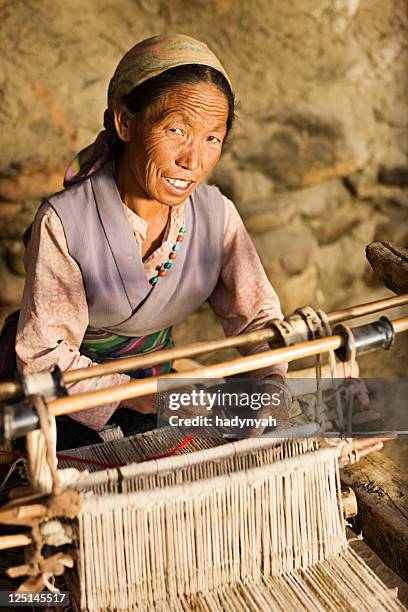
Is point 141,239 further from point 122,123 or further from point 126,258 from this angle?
point 122,123

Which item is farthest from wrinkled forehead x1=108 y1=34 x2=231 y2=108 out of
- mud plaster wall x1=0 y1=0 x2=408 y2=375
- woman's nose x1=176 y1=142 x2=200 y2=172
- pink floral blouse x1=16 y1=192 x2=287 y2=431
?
mud plaster wall x1=0 y1=0 x2=408 y2=375

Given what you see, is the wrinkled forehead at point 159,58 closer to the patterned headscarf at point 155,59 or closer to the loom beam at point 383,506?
the patterned headscarf at point 155,59

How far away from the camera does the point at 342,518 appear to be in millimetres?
1229

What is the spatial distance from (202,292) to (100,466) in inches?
23.7

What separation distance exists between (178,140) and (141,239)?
A: 0.28 meters

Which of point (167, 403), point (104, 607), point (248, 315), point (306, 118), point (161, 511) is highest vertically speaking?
point (306, 118)

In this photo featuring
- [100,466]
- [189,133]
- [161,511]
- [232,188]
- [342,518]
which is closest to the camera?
[161,511]

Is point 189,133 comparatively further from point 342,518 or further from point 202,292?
point 342,518

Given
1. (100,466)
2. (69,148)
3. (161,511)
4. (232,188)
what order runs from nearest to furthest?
(161,511) < (100,466) < (69,148) < (232,188)

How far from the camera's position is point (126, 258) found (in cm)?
166

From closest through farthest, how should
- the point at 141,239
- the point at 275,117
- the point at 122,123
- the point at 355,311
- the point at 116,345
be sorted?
the point at 355,311 < the point at 122,123 < the point at 141,239 < the point at 116,345 < the point at 275,117

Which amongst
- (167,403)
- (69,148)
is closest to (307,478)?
(167,403)

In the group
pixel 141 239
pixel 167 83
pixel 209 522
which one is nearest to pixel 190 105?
pixel 167 83

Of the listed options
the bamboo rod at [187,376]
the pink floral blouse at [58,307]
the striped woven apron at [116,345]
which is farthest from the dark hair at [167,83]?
the bamboo rod at [187,376]
